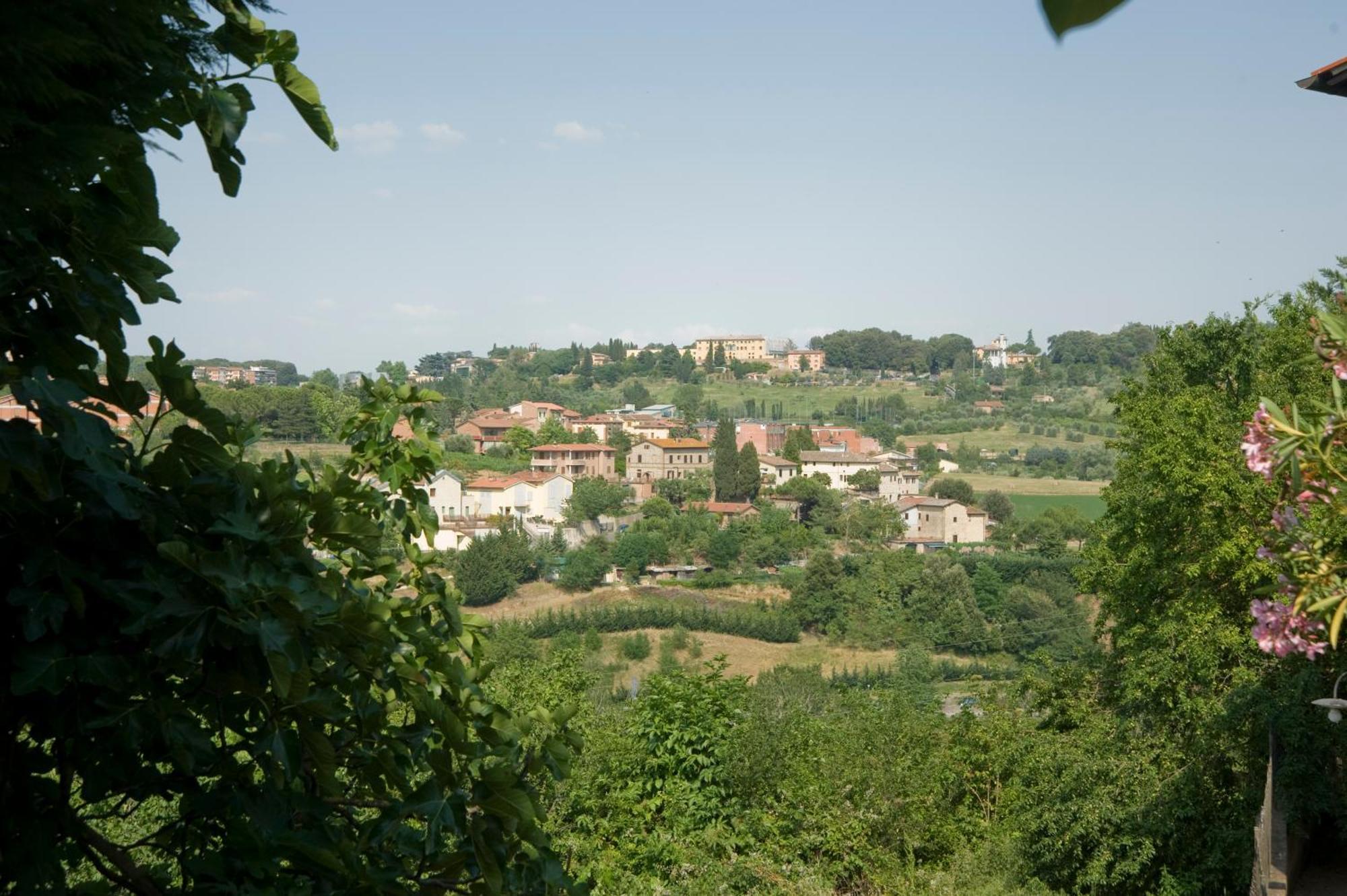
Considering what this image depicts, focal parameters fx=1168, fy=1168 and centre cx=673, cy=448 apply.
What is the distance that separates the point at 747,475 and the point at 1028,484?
15.1 meters

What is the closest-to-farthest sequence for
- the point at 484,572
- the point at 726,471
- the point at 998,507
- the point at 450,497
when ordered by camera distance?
the point at 484,572, the point at 450,497, the point at 998,507, the point at 726,471

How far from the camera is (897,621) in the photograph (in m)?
37.1

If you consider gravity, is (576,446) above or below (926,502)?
above

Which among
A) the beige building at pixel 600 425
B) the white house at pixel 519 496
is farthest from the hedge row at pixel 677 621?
the beige building at pixel 600 425

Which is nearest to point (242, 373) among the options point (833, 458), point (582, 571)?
point (833, 458)

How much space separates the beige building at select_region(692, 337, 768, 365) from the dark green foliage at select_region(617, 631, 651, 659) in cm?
7857

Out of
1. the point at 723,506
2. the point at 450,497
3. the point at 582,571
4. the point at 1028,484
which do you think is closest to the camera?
the point at 582,571

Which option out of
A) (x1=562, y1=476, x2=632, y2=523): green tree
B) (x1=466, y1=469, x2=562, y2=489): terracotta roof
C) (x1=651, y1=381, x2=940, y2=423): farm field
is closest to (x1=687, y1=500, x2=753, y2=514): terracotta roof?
(x1=562, y1=476, x2=632, y2=523): green tree

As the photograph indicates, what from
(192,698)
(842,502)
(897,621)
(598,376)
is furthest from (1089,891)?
(598,376)

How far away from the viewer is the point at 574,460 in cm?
5884

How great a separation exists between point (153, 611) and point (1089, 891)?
6656mm

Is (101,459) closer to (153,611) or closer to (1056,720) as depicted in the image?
(153,611)

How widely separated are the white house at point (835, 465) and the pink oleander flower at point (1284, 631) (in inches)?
2278

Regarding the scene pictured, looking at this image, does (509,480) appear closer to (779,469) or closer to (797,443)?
(779,469)
